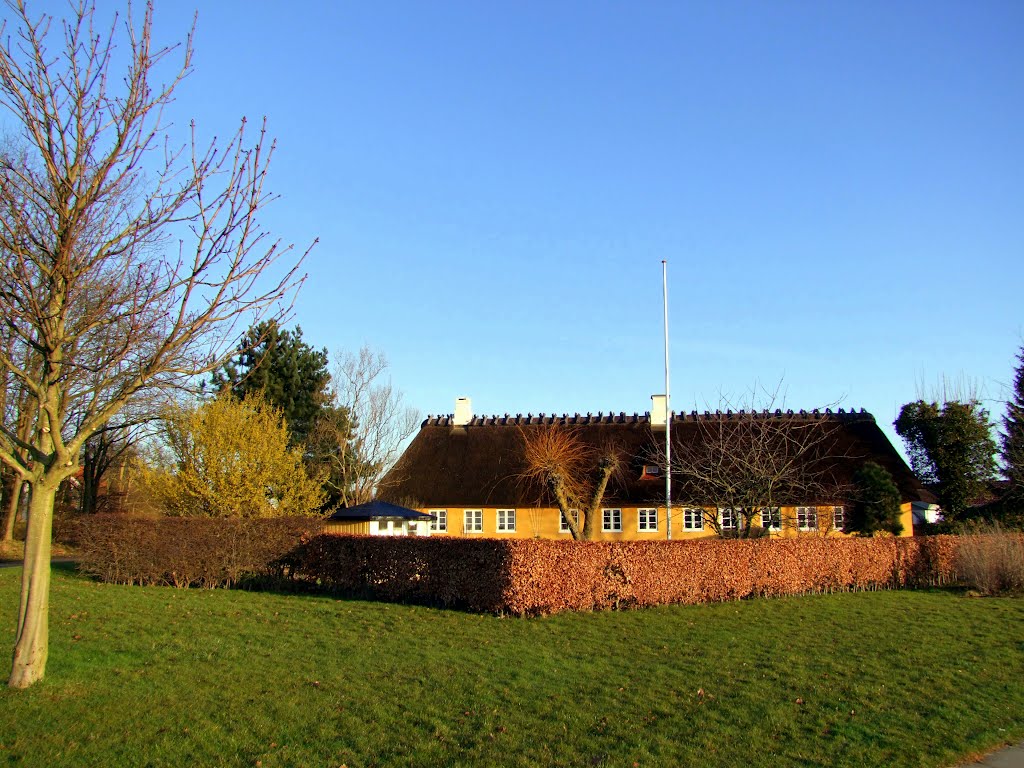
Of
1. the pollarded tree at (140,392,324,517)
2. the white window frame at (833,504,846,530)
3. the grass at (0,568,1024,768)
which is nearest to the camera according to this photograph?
the grass at (0,568,1024,768)

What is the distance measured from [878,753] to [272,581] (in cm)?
1694

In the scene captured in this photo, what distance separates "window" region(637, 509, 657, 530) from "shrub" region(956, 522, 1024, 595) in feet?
48.5

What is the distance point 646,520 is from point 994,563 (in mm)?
15792

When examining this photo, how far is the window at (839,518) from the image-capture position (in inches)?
1206

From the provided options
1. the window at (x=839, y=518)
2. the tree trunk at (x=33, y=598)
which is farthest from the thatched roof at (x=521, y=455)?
the tree trunk at (x=33, y=598)

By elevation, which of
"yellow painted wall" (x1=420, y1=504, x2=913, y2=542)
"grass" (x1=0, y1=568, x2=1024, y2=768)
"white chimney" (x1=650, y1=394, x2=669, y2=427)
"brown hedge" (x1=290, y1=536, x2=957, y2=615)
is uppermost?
"white chimney" (x1=650, y1=394, x2=669, y2=427)

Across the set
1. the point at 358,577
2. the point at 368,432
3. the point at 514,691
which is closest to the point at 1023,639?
the point at 514,691

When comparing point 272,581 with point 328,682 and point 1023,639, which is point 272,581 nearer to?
point 328,682

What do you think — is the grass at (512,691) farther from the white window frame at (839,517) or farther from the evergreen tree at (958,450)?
the evergreen tree at (958,450)

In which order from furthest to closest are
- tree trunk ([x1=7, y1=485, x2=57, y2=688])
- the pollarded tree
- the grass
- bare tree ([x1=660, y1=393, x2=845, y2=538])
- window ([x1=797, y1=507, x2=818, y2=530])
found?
window ([x1=797, y1=507, x2=818, y2=530]) < the pollarded tree < bare tree ([x1=660, y1=393, x2=845, y2=538]) < tree trunk ([x1=7, y1=485, x2=57, y2=688]) < the grass

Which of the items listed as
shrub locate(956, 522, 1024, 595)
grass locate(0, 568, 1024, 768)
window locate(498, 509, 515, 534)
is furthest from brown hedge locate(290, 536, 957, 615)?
window locate(498, 509, 515, 534)

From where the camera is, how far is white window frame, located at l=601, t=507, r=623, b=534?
113ft

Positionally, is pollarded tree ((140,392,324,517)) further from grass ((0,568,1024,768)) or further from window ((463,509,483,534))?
grass ((0,568,1024,768))

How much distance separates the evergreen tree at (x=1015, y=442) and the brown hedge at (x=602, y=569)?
9.43 metres
